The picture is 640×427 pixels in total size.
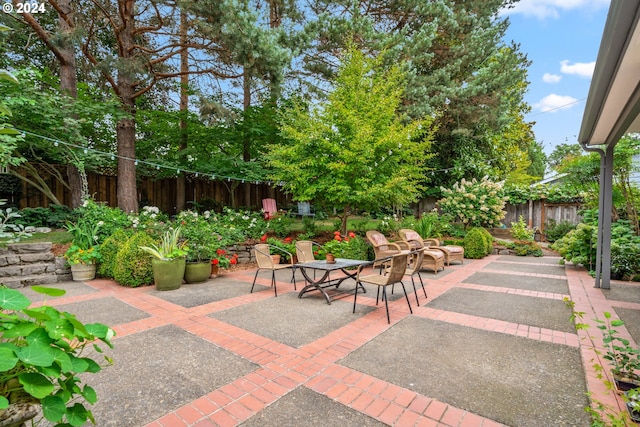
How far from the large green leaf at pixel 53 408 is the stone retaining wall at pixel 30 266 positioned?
19.7 feet

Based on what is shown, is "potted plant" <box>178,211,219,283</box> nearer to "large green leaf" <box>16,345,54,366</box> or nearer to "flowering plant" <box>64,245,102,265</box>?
"flowering plant" <box>64,245,102,265</box>

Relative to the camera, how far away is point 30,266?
577 cm

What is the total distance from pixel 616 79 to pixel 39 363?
437cm

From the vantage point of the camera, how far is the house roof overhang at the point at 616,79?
211 cm

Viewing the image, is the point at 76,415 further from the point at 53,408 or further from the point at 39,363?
the point at 39,363

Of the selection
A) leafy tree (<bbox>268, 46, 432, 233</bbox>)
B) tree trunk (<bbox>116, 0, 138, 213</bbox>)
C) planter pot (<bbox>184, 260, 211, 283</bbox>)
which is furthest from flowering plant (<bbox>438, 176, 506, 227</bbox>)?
tree trunk (<bbox>116, 0, 138, 213</bbox>)

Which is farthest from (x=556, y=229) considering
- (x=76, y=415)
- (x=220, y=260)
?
(x=76, y=415)

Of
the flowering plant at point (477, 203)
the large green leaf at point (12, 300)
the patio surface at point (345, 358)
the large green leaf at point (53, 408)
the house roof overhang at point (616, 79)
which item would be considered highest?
the house roof overhang at point (616, 79)

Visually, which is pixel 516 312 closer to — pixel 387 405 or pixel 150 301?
pixel 387 405

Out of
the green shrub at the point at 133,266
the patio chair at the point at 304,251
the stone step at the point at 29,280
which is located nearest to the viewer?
the stone step at the point at 29,280

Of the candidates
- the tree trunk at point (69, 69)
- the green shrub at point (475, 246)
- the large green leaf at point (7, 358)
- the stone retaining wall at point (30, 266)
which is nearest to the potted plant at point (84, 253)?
the stone retaining wall at point (30, 266)

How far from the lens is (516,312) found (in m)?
4.25

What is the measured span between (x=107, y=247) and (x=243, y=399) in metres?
5.14

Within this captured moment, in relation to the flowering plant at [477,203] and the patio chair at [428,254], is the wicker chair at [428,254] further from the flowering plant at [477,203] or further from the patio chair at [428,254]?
the flowering plant at [477,203]
